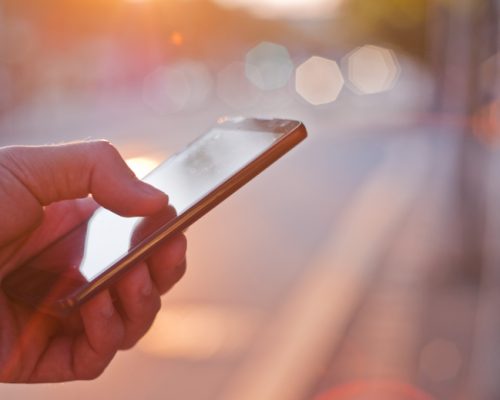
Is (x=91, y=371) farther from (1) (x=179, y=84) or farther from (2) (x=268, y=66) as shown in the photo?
(2) (x=268, y=66)

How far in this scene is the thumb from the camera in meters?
2.53

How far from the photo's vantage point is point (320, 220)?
36.1 ft

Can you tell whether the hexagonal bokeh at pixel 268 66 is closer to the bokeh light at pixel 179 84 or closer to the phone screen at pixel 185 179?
the bokeh light at pixel 179 84

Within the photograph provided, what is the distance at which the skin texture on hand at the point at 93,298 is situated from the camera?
8.27 ft

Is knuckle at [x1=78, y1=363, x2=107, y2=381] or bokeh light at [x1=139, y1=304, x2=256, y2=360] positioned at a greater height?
knuckle at [x1=78, y1=363, x2=107, y2=381]

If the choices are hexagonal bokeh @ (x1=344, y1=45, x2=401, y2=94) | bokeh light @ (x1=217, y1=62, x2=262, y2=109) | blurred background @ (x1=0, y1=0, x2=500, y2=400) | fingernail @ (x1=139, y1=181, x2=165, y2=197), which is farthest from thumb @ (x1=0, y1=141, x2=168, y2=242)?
hexagonal bokeh @ (x1=344, y1=45, x2=401, y2=94)

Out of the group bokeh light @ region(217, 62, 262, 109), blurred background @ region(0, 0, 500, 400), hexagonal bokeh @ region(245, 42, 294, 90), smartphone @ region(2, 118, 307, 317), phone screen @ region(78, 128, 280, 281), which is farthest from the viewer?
hexagonal bokeh @ region(245, 42, 294, 90)

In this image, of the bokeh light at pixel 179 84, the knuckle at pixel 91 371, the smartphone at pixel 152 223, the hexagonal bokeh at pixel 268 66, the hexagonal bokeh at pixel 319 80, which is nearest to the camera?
the smartphone at pixel 152 223

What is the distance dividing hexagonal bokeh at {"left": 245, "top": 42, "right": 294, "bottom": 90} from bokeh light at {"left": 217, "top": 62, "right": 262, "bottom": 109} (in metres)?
0.39

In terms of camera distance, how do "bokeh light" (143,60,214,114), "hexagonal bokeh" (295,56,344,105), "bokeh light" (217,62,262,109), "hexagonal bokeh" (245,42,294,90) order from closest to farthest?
"bokeh light" (217,62,262,109) < "bokeh light" (143,60,214,114) < "hexagonal bokeh" (295,56,344,105) < "hexagonal bokeh" (245,42,294,90)

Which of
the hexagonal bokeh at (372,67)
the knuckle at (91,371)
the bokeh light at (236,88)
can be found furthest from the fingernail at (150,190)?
the hexagonal bokeh at (372,67)

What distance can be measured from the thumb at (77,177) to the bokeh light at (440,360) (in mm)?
3134

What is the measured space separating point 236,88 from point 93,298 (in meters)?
43.6

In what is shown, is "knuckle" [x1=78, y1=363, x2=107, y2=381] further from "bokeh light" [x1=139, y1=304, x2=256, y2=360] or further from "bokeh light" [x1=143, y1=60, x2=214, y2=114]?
"bokeh light" [x1=143, y1=60, x2=214, y2=114]
